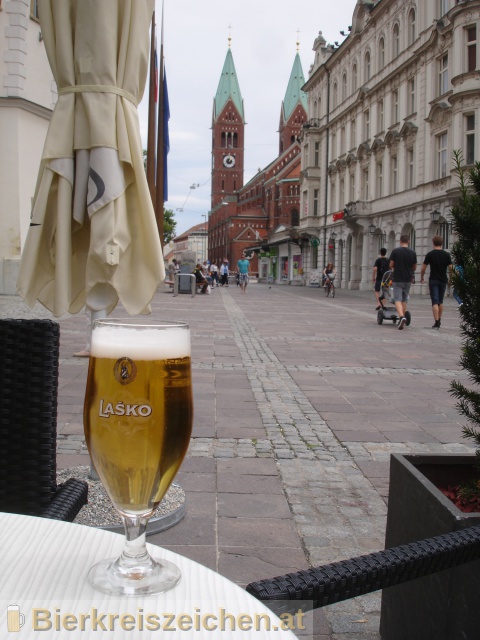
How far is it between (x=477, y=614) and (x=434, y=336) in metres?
11.0

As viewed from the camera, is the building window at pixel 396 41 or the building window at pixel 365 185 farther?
the building window at pixel 365 185

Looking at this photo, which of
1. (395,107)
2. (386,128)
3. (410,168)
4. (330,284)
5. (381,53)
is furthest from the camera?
(381,53)

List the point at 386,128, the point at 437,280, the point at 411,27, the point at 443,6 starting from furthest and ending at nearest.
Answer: the point at 386,128 < the point at 411,27 < the point at 443,6 < the point at 437,280

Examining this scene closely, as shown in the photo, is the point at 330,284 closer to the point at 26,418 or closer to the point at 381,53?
the point at 381,53

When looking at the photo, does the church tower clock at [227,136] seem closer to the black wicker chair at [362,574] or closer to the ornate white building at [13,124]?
the ornate white building at [13,124]

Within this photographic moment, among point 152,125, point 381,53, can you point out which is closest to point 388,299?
point 152,125

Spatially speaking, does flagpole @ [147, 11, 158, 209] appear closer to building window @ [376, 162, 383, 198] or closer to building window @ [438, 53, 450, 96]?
building window @ [438, 53, 450, 96]

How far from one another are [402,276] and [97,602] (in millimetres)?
13025

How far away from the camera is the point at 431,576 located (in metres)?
1.58

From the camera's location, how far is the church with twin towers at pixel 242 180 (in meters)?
91.1

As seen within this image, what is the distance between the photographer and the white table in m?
0.69

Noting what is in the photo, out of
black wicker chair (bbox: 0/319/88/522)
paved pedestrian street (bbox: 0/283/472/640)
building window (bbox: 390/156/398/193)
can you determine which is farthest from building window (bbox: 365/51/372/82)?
black wicker chair (bbox: 0/319/88/522)

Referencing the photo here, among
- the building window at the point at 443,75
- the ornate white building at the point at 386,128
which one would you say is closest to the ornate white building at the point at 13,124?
the ornate white building at the point at 386,128

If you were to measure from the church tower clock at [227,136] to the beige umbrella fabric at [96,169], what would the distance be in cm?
10715
